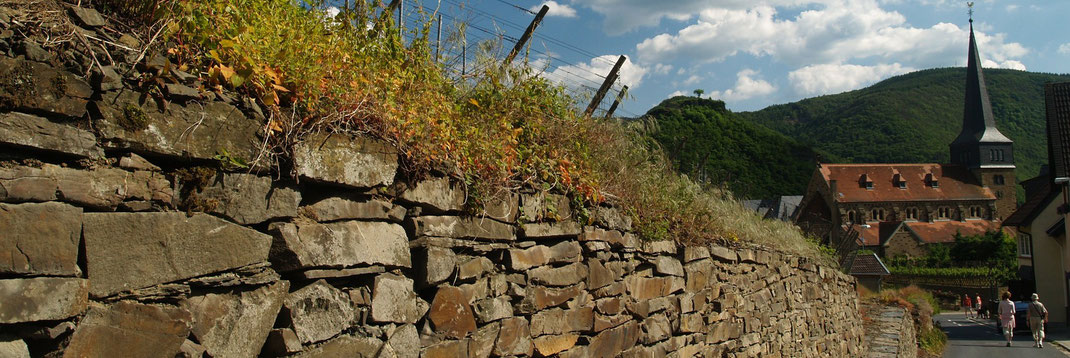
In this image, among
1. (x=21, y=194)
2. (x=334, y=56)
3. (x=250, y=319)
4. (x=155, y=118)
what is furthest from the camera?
(x=334, y=56)

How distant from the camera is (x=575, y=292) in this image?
448cm

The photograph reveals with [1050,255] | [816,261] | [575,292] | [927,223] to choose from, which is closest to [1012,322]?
[816,261]

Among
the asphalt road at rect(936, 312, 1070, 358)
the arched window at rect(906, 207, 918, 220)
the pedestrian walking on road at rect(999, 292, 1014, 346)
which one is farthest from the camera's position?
the arched window at rect(906, 207, 918, 220)

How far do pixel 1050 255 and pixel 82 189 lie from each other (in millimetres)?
37017

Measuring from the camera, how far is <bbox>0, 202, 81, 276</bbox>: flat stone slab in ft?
6.43

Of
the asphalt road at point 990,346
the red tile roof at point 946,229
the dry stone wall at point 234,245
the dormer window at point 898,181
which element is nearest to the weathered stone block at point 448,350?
the dry stone wall at point 234,245

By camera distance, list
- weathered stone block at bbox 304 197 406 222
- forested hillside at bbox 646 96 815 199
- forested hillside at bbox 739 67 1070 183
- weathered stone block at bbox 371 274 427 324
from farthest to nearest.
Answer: forested hillside at bbox 739 67 1070 183 < forested hillside at bbox 646 96 815 199 < weathered stone block at bbox 371 274 427 324 < weathered stone block at bbox 304 197 406 222

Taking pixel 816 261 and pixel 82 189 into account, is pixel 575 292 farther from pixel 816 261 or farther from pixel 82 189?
pixel 816 261

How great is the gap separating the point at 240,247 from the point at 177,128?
484mm

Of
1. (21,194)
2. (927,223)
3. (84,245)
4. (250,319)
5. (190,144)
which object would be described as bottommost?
(927,223)

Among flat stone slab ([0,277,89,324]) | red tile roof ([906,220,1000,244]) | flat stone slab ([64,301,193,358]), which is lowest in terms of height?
red tile roof ([906,220,1000,244])

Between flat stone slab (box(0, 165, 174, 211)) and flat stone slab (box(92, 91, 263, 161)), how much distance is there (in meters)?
0.10

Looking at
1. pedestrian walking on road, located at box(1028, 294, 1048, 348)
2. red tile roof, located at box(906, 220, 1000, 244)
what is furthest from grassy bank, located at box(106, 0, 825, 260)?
red tile roof, located at box(906, 220, 1000, 244)

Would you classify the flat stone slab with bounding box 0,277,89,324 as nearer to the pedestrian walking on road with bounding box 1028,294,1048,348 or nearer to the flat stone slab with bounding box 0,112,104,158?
the flat stone slab with bounding box 0,112,104,158
